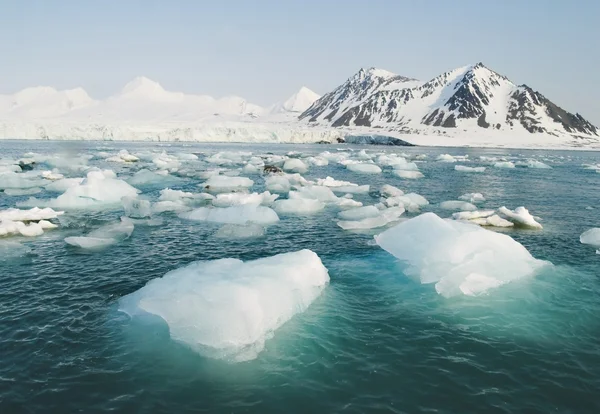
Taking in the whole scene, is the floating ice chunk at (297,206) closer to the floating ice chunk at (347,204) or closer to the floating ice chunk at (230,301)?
the floating ice chunk at (347,204)

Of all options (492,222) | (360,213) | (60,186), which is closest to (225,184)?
(60,186)

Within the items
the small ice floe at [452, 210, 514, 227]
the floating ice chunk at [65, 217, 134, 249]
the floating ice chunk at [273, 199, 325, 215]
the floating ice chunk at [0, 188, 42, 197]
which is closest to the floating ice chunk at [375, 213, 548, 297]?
the small ice floe at [452, 210, 514, 227]

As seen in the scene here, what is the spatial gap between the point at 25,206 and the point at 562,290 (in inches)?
1124

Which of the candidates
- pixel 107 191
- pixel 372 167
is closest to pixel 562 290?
pixel 107 191

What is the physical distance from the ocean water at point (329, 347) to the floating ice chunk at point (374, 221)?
16.2ft

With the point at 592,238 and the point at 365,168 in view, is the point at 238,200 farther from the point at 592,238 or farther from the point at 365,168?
the point at 365,168

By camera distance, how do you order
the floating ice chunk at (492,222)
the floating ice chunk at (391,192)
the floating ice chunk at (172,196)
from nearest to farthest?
1. the floating ice chunk at (492,222)
2. the floating ice chunk at (172,196)
3. the floating ice chunk at (391,192)

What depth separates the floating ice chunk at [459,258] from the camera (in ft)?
43.0

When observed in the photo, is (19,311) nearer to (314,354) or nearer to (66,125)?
(314,354)

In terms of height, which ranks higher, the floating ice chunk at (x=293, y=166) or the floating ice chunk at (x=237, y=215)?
the floating ice chunk at (x=293, y=166)

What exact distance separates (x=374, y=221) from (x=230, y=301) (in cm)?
1390

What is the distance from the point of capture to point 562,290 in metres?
13.3

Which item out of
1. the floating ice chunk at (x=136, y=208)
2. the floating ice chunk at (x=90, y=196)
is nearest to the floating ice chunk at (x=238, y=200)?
the floating ice chunk at (x=136, y=208)

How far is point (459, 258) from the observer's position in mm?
14141
